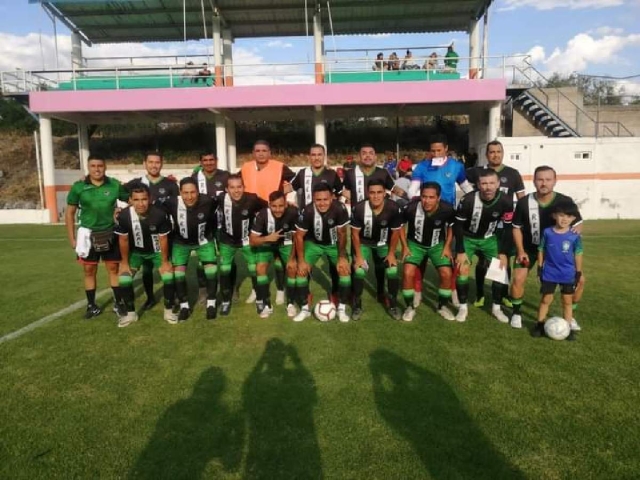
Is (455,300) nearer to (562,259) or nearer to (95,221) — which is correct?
(562,259)

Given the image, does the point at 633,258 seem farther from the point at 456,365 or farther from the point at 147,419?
the point at 147,419

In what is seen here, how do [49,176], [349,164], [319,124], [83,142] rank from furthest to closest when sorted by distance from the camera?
[83,142] → [319,124] → [49,176] → [349,164]

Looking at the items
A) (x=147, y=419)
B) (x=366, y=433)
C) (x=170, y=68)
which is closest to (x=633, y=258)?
(x=366, y=433)

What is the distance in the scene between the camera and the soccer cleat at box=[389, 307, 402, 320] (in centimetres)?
568

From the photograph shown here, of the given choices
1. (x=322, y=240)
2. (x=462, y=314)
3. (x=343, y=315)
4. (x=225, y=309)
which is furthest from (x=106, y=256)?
(x=462, y=314)

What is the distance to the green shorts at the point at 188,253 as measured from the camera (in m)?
5.96

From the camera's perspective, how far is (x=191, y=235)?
5.90 m

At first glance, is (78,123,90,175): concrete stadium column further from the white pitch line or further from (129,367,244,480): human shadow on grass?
(129,367,244,480): human shadow on grass

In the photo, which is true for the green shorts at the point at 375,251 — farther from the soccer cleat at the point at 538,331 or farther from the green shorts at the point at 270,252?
the soccer cleat at the point at 538,331

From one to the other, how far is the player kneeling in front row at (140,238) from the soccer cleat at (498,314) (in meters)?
3.94

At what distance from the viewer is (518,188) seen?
239 inches

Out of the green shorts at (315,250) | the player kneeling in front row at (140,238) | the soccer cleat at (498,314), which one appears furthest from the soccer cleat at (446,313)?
the player kneeling in front row at (140,238)

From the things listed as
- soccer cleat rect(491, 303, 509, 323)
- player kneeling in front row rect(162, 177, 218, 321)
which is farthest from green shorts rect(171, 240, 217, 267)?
soccer cleat rect(491, 303, 509, 323)

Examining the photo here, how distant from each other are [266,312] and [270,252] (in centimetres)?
83
